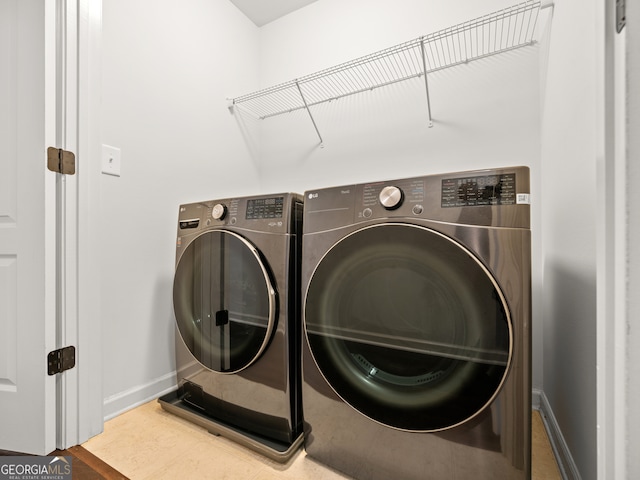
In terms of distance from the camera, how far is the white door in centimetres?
101

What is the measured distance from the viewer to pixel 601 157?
0.41m

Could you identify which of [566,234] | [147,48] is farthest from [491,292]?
[147,48]

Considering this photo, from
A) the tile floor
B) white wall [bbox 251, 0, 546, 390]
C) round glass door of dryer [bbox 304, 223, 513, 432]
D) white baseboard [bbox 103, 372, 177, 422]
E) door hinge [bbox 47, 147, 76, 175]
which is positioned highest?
white wall [bbox 251, 0, 546, 390]

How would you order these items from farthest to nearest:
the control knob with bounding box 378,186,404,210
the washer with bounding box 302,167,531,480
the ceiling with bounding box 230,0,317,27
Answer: the ceiling with bounding box 230,0,317,27 → the control knob with bounding box 378,186,404,210 → the washer with bounding box 302,167,531,480

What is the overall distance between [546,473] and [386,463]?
51 centimetres

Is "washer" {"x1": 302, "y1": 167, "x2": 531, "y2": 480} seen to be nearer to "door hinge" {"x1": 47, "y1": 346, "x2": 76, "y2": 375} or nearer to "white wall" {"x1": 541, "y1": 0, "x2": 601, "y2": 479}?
"white wall" {"x1": 541, "y1": 0, "x2": 601, "y2": 479}

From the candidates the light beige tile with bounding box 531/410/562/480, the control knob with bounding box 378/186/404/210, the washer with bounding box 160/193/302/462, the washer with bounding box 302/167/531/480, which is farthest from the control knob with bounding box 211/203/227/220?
the light beige tile with bounding box 531/410/562/480

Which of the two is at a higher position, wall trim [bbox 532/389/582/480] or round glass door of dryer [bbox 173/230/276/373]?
round glass door of dryer [bbox 173/230/276/373]

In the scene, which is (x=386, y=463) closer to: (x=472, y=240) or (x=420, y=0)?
(x=472, y=240)

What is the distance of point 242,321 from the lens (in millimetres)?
1071

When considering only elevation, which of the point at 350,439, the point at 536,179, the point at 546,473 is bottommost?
the point at 546,473

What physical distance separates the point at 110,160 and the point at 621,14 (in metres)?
1.51

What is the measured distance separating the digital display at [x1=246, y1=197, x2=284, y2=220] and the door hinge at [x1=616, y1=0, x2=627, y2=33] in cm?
85

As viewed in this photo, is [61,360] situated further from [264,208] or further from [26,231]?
[264,208]
